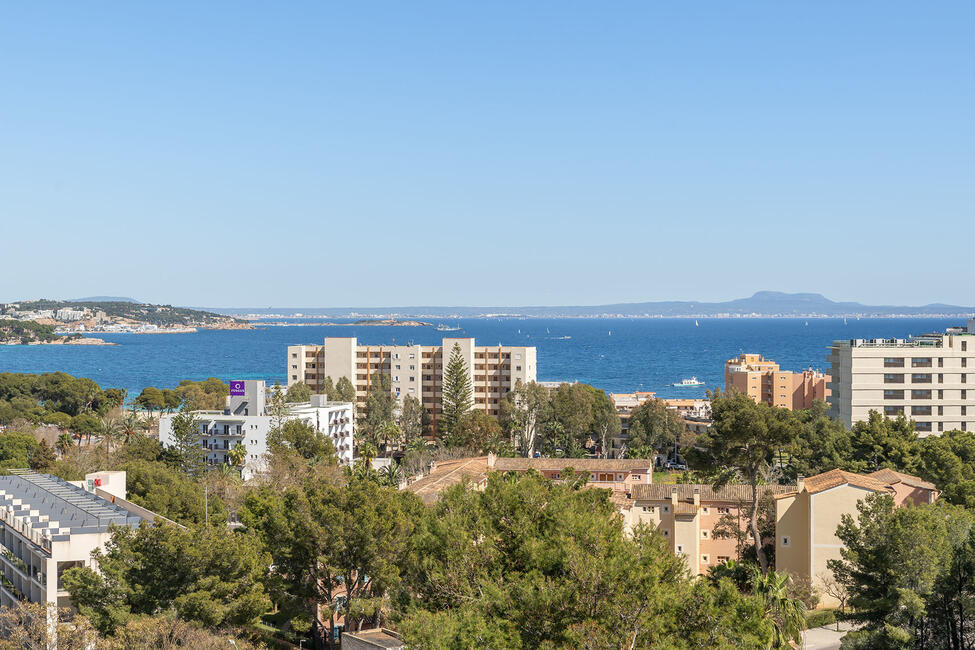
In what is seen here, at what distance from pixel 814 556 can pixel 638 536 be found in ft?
64.9

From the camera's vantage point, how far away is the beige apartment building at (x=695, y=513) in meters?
41.0

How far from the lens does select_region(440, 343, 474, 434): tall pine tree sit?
82.8 meters

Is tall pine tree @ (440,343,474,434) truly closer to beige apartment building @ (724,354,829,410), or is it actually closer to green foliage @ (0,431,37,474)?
beige apartment building @ (724,354,829,410)

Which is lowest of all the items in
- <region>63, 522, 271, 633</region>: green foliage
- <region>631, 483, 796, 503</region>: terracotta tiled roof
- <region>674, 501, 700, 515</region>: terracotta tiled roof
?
<region>674, 501, 700, 515</region>: terracotta tiled roof

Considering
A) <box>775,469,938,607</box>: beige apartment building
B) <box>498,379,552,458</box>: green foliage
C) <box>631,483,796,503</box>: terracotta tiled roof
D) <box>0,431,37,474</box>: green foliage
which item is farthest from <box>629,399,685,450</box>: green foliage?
<box>0,431,37,474</box>: green foliage

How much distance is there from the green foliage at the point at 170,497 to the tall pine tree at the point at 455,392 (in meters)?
38.2

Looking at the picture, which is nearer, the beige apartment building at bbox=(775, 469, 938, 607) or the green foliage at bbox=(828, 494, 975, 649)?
the green foliage at bbox=(828, 494, 975, 649)

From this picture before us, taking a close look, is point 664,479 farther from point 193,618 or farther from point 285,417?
point 193,618

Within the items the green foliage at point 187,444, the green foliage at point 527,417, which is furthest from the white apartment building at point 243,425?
the green foliage at point 527,417

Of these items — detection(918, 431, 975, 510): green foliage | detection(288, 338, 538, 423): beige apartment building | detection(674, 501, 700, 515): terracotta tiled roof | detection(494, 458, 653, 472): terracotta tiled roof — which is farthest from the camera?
detection(288, 338, 538, 423): beige apartment building

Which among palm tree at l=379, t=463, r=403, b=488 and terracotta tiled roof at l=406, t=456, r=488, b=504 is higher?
terracotta tiled roof at l=406, t=456, r=488, b=504

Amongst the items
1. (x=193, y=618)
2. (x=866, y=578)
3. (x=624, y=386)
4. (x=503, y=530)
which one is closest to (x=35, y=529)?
(x=193, y=618)

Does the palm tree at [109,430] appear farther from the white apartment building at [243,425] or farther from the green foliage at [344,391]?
the green foliage at [344,391]

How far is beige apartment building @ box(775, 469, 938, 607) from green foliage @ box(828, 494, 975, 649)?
29.8 ft
